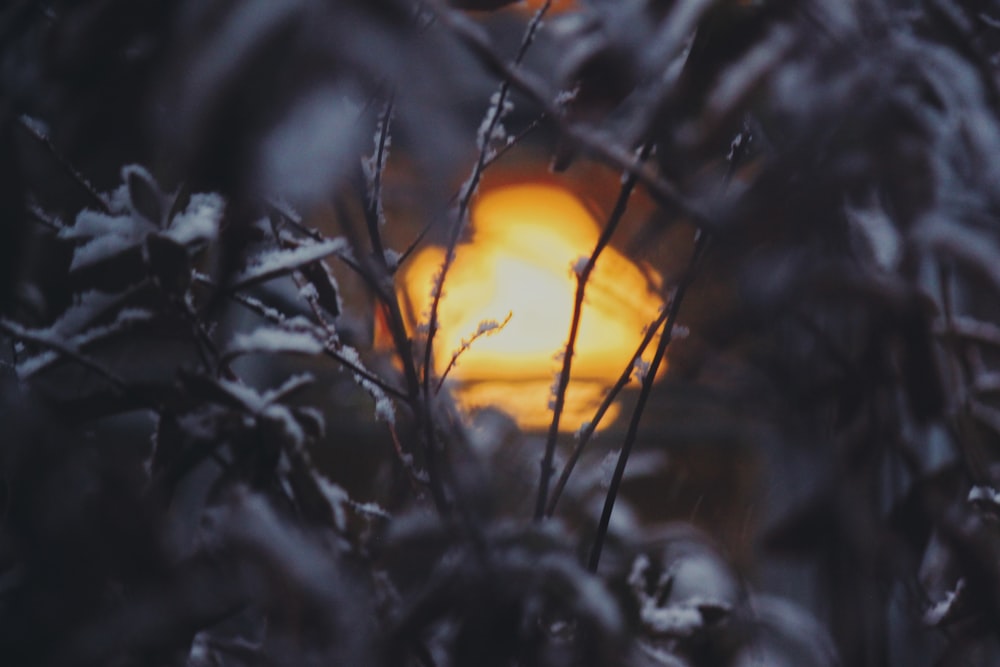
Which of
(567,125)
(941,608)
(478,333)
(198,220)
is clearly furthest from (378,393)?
(941,608)

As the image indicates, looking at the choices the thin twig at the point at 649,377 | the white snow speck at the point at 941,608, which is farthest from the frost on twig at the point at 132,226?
the white snow speck at the point at 941,608

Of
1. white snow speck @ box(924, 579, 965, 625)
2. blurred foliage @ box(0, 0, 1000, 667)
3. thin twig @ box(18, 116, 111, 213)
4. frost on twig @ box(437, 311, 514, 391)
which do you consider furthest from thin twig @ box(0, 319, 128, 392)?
white snow speck @ box(924, 579, 965, 625)

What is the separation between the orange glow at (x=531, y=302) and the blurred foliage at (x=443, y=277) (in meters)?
0.19

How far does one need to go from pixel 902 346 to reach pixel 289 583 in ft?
1.15

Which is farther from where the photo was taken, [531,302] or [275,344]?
[531,302]

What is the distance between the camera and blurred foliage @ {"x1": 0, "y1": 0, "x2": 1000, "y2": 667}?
37cm

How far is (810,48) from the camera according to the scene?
1.53 feet

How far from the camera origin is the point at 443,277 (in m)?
0.69

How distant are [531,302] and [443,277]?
0.79 metres

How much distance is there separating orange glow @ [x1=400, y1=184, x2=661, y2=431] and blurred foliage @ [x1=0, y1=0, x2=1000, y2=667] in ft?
0.63

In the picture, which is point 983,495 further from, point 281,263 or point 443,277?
point 281,263

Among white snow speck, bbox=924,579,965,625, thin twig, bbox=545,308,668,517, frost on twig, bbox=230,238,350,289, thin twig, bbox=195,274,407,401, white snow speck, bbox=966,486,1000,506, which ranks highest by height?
frost on twig, bbox=230,238,350,289

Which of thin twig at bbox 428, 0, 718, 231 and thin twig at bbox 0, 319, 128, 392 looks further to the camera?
thin twig at bbox 0, 319, 128, 392

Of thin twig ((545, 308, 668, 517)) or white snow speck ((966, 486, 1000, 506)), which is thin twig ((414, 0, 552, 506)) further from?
white snow speck ((966, 486, 1000, 506))
